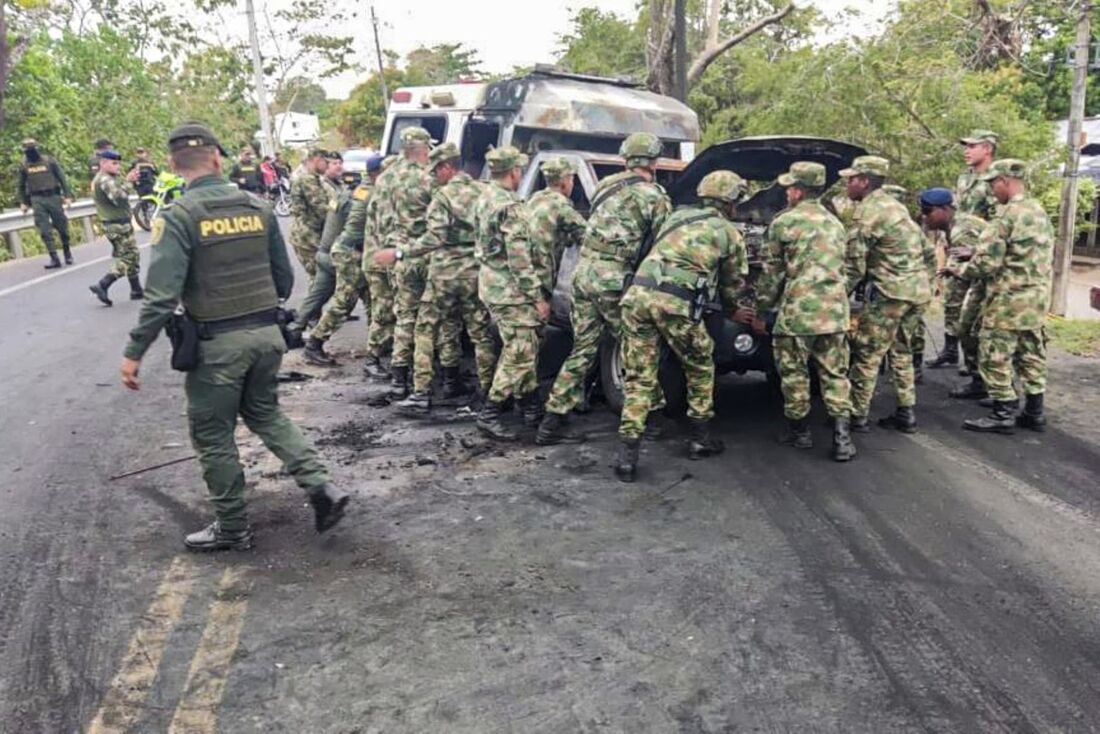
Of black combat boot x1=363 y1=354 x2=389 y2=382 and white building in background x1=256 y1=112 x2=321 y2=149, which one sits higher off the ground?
white building in background x1=256 y1=112 x2=321 y2=149

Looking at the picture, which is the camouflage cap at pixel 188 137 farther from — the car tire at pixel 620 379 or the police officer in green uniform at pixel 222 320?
the car tire at pixel 620 379

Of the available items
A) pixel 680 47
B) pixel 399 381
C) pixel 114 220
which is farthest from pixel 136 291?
pixel 680 47

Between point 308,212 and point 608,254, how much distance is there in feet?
14.5

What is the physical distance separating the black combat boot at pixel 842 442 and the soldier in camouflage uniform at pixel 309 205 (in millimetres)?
5224

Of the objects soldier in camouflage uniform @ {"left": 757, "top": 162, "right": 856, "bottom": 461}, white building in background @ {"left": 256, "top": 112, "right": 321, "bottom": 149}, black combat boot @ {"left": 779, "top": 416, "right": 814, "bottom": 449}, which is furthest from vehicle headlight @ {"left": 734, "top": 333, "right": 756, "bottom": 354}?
white building in background @ {"left": 256, "top": 112, "right": 321, "bottom": 149}

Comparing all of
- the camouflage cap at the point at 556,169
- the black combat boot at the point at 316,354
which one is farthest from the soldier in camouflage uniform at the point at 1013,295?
the black combat boot at the point at 316,354

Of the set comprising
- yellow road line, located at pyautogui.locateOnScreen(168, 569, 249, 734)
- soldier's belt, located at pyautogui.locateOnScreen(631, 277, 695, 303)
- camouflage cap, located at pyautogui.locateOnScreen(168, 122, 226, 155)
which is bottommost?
yellow road line, located at pyautogui.locateOnScreen(168, 569, 249, 734)

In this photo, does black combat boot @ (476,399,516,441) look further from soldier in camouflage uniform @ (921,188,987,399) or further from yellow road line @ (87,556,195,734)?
soldier in camouflage uniform @ (921,188,987,399)

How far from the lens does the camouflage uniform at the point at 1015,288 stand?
5.52 m

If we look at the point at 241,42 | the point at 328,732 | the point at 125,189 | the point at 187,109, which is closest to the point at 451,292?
the point at 328,732

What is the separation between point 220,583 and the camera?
3.70m

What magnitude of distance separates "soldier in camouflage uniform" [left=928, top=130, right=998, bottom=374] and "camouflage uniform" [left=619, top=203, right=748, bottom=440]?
7.44ft

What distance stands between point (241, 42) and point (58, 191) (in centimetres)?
2332

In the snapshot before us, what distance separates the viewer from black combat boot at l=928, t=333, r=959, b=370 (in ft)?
24.1
